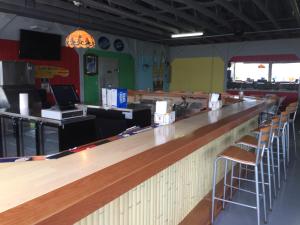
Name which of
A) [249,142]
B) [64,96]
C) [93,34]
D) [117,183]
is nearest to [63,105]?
[64,96]

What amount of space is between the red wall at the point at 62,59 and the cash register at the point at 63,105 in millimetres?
4201

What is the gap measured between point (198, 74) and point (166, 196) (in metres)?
10.8

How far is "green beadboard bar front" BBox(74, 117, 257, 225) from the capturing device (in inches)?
59.2

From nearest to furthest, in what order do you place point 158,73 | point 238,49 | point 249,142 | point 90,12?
point 249,142, point 90,12, point 238,49, point 158,73

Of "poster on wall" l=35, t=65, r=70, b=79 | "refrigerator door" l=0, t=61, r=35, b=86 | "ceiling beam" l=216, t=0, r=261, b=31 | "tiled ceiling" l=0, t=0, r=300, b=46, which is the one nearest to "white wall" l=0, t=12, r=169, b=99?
"tiled ceiling" l=0, t=0, r=300, b=46

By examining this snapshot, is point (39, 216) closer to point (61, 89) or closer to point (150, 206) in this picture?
point (150, 206)

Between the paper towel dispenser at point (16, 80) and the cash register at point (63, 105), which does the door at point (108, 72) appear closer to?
the paper towel dispenser at point (16, 80)

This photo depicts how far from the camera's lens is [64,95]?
336cm

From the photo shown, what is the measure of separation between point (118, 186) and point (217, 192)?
86.4 inches

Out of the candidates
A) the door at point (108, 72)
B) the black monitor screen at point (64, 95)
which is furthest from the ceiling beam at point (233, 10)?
the door at point (108, 72)

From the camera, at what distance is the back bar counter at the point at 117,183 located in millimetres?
1000

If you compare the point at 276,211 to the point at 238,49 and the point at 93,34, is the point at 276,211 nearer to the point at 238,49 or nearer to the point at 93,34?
the point at 93,34

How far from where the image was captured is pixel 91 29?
8961mm

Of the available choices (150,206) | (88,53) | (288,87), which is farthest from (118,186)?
(288,87)
